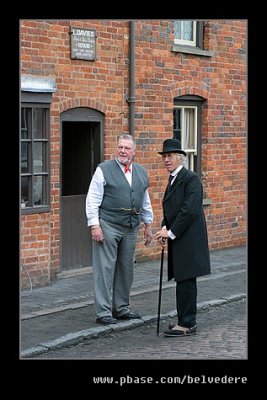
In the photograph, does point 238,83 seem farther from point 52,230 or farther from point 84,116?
point 52,230

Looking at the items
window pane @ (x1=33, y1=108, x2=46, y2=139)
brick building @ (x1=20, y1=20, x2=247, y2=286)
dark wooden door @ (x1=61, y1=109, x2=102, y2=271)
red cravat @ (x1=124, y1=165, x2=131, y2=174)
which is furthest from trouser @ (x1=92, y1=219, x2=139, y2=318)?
dark wooden door @ (x1=61, y1=109, x2=102, y2=271)

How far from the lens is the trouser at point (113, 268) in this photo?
29.6 feet

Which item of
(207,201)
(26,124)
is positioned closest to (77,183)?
(26,124)

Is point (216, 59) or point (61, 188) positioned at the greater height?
point (216, 59)

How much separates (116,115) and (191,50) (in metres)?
2.31

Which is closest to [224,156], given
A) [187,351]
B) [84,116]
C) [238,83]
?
[238,83]

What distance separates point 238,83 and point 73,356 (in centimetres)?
900

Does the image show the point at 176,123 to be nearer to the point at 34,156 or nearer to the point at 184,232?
the point at 34,156

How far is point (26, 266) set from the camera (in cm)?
1112

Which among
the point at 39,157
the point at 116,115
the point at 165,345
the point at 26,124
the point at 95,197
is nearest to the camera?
the point at 165,345

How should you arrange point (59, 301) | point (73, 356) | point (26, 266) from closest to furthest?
point (73, 356)
point (59, 301)
point (26, 266)

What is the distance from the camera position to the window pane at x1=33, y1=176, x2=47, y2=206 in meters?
11.5

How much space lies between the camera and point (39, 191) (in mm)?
11570

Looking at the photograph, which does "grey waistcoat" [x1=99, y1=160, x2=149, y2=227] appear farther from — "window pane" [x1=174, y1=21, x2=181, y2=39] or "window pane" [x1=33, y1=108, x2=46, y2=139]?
"window pane" [x1=174, y1=21, x2=181, y2=39]
